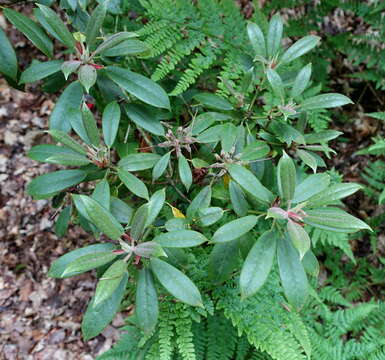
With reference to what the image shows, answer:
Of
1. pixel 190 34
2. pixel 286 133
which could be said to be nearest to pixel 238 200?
pixel 286 133

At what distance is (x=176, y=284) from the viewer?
1342 mm

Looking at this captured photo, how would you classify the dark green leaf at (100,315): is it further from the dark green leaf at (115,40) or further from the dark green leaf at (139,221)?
the dark green leaf at (115,40)

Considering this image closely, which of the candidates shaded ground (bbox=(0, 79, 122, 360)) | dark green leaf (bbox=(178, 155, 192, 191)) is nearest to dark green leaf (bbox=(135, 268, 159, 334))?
dark green leaf (bbox=(178, 155, 192, 191))

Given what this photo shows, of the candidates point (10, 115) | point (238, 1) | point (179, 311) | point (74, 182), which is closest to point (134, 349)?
point (179, 311)

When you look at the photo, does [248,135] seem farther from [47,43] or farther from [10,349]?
[10,349]

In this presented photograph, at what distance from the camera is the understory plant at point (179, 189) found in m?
1.35

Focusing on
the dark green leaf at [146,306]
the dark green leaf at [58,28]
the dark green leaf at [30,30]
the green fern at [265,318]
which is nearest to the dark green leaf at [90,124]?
the dark green leaf at [58,28]

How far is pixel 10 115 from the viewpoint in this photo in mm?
3758

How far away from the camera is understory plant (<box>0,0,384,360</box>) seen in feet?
4.42

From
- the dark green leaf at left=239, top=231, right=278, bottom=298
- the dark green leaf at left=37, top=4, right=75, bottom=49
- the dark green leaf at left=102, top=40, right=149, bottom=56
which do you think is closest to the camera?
the dark green leaf at left=239, top=231, right=278, bottom=298

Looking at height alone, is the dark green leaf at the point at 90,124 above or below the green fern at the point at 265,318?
above

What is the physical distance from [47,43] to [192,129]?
2.24 ft

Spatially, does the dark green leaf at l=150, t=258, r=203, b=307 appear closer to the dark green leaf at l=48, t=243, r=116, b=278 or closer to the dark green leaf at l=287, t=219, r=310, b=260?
the dark green leaf at l=48, t=243, r=116, b=278

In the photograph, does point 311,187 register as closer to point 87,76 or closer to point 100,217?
point 100,217
